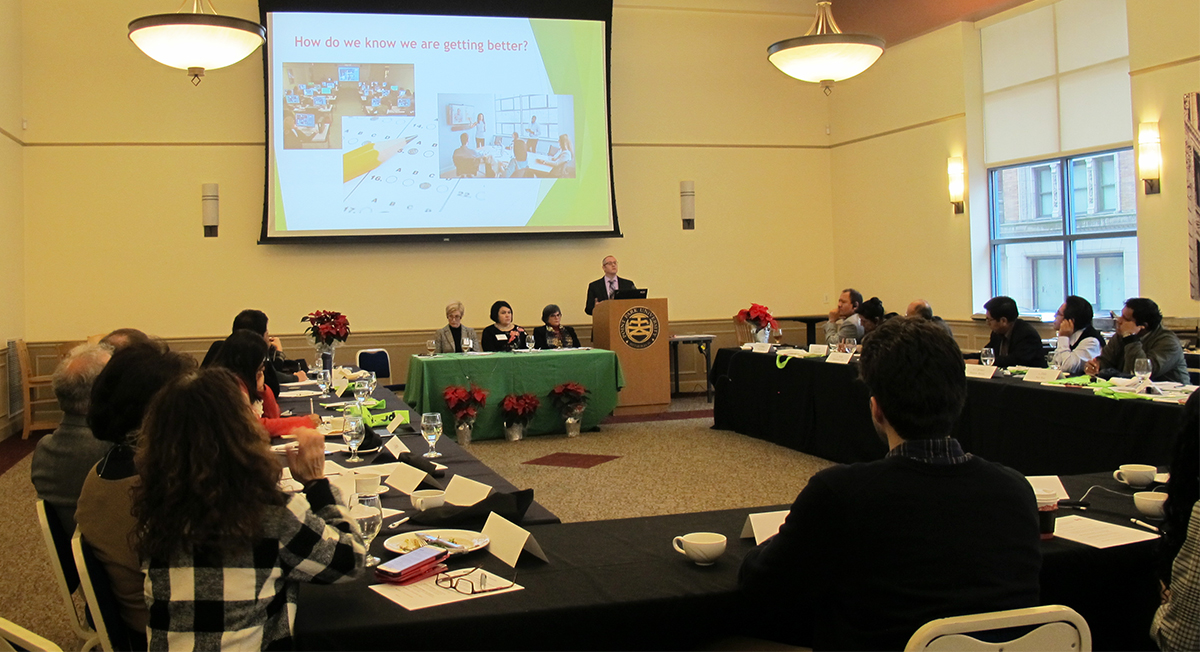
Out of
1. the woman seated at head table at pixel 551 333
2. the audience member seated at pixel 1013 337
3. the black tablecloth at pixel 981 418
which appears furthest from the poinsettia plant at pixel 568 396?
the audience member seated at pixel 1013 337

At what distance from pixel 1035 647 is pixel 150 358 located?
192 cm

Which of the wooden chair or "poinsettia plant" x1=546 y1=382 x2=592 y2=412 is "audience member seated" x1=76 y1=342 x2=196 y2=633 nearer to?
"poinsettia plant" x1=546 y1=382 x2=592 y2=412

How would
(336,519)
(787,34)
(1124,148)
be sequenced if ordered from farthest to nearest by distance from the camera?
(787,34), (1124,148), (336,519)

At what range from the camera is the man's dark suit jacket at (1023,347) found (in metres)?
5.72

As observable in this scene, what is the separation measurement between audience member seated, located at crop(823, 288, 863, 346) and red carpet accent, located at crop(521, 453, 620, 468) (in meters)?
2.14

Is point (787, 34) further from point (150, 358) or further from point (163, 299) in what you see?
point (150, 358)

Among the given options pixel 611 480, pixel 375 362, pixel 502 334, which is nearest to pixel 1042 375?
pixel 611 480

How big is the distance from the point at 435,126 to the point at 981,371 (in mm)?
5956

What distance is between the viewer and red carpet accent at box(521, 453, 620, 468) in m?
6.50

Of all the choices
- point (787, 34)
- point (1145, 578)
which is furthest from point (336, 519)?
point (787, 34)

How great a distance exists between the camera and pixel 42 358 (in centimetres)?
861

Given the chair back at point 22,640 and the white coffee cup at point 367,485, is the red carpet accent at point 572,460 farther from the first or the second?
the chair back at point 22,640

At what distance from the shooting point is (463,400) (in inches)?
280

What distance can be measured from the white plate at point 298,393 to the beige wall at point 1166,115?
20.4ft
